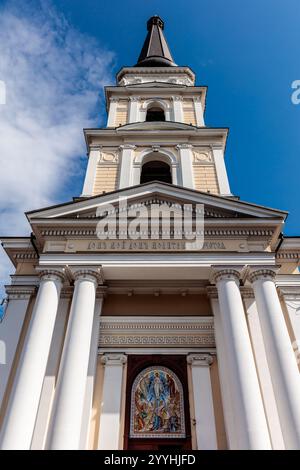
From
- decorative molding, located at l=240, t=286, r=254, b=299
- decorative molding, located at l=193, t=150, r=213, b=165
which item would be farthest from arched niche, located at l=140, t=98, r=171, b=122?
decorative molding, located at l=240, t=286, r=254, b=299

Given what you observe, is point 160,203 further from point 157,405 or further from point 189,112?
point 189,112

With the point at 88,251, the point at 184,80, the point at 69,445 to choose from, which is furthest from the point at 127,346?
the point at 184,80

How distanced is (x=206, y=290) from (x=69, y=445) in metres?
6.01

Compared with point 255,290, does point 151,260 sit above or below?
above

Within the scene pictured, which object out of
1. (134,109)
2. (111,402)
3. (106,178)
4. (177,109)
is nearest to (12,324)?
(111,402)

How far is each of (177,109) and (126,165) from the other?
5.60 metres

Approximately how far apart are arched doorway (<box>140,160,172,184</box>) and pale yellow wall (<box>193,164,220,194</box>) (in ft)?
4.76

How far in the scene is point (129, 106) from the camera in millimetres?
21141

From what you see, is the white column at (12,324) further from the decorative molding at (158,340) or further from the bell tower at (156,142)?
the bell tower at (156,142)

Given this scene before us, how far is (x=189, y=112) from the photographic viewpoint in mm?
20844

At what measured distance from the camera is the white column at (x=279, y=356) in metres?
8.29

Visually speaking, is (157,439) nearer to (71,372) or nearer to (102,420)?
(102,420)

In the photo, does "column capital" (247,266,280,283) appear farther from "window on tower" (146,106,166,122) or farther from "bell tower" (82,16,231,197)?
"window on tower" (146,106,166,122)

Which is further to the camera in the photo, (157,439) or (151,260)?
(151,260)
